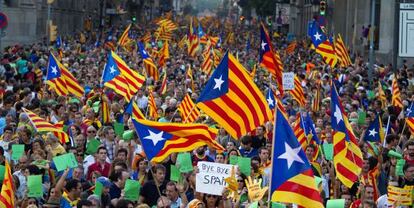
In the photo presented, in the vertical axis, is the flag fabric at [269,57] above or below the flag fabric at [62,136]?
above

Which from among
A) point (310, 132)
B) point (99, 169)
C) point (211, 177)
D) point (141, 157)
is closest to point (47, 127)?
point (99, 169)

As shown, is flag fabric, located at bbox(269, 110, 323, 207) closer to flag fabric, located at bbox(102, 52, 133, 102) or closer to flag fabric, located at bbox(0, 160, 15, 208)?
flag fabric, located at bbox(0, 160, 15, 208)

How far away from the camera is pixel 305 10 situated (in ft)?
314

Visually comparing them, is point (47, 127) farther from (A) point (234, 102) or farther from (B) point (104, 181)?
(A) point (234, 102)

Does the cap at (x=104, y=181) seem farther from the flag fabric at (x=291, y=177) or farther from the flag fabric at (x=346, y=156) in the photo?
the flag fabric at (x=291, y=177)

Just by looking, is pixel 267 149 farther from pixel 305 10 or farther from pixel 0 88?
pixel 305 10

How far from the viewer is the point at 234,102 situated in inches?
519

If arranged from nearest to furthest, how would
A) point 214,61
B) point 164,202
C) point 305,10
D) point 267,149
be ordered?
point 164,202 < point 267,149 < point 214,61 < point 305,10

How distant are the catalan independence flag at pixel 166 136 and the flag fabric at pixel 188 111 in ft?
17.3

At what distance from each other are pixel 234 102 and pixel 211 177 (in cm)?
196

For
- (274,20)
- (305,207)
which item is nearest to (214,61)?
(305,207)

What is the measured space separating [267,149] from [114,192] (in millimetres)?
2505

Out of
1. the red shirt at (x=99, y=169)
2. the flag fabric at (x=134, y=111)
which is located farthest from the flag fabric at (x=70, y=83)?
the red shirt at (x=99, y=169)

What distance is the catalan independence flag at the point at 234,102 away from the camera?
1305 centimetres
